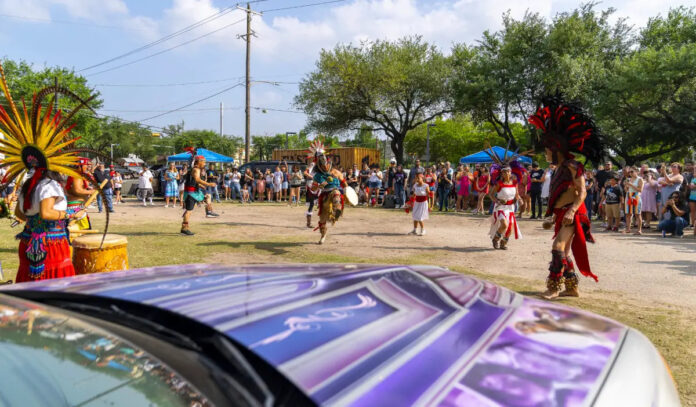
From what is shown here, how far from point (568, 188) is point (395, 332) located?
5208 millimetres

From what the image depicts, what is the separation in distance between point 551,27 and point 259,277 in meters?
29.0

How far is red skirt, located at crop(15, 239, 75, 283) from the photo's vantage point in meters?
4.33

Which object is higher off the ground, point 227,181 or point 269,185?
point 227,181

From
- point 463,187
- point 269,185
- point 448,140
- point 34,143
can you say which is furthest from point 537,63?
point 448,140

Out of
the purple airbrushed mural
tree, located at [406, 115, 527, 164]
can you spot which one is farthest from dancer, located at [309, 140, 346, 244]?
tree, located at [406, 115, 527, 164]

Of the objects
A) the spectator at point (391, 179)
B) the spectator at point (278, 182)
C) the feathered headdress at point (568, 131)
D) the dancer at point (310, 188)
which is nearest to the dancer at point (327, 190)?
the dancer at point (310, 188)

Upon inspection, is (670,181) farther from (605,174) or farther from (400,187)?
(400,187)

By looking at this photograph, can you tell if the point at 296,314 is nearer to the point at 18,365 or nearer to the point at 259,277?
the point at 259,277

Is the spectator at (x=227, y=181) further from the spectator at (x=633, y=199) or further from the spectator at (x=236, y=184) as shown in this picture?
the spectator at (x=633, y=199)

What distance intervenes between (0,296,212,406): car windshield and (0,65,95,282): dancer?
357cm

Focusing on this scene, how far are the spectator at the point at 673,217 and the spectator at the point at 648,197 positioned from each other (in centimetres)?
124

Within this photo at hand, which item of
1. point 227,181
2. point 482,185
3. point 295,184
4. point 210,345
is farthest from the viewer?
point 227,181

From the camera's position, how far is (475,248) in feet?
30.8

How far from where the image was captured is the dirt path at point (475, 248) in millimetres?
6562
